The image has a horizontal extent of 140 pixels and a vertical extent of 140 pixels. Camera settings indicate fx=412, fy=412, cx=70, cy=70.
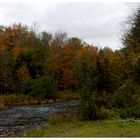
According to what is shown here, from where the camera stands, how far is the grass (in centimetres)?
2102

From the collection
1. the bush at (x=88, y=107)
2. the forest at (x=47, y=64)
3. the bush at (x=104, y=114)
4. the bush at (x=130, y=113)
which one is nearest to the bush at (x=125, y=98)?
the bush at (x=130, y=113)

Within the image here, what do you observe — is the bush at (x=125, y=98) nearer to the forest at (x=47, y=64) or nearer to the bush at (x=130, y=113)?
the bush at (x=130, y=113)

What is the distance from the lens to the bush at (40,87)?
7450cm

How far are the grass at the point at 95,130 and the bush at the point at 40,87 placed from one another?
47914 millimetres

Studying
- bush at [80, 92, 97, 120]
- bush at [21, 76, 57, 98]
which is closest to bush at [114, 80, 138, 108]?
bush at [80, 92, 97, 120]

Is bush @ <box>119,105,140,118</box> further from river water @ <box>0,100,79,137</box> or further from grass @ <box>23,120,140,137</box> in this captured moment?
river water @ <box>0,100,79,137</box>

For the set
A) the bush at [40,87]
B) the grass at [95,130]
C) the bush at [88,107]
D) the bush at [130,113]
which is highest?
the bush at [40,87]

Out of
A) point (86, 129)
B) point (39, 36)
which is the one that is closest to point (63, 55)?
point (39, 36)

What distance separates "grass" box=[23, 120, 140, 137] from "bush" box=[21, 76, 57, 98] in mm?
47914

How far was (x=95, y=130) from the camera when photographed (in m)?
22.4

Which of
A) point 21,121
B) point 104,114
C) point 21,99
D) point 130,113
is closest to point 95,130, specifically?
point 104,114

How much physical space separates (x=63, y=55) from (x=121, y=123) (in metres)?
63.0

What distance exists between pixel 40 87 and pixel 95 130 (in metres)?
52.6

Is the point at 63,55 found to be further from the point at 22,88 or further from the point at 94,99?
the point at 94,99
